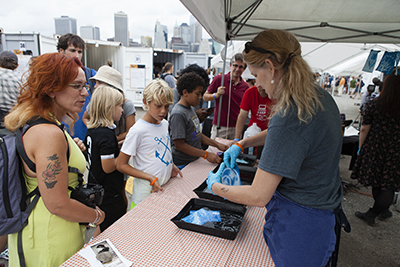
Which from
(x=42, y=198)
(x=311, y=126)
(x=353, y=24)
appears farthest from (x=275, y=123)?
(x=353, y=24)

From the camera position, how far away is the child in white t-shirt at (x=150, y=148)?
1744 millimetres

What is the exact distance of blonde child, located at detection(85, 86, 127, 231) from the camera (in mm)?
1827

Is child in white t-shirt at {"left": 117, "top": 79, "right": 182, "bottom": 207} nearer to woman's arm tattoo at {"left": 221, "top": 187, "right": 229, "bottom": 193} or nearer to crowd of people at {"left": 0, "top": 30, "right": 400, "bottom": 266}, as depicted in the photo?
crowd of people at {"left": 0, "top": 30, "right": 400, "bottom": 266}

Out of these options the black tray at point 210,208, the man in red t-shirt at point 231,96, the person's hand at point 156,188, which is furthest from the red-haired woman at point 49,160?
the man in red t-shirt at point 231,96

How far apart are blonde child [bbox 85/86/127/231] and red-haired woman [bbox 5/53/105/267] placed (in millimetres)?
638

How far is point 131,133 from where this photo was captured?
174 cm

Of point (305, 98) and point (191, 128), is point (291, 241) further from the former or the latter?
point (191, 128)

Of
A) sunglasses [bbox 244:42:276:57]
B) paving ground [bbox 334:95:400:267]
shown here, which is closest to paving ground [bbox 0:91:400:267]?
paving ground [bbox 334:95:400:267]

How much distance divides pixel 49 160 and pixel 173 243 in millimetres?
719

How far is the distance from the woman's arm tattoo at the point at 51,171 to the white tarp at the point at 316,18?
1.24 meters

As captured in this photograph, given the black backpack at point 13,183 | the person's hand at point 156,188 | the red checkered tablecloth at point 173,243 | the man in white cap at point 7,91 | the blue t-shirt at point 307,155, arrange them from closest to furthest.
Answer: the blue t-shirt at point 307,155, the black backpack at point 13,183, the red checkered tablecloth at point 173,243, the person's hand at point 156,188, the man in white cap at point 7,91

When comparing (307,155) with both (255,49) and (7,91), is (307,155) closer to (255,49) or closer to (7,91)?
(255,49)

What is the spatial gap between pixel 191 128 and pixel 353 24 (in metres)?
2.62

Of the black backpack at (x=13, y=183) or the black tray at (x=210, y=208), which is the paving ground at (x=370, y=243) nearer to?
the black tray at (x=210, y=208)
